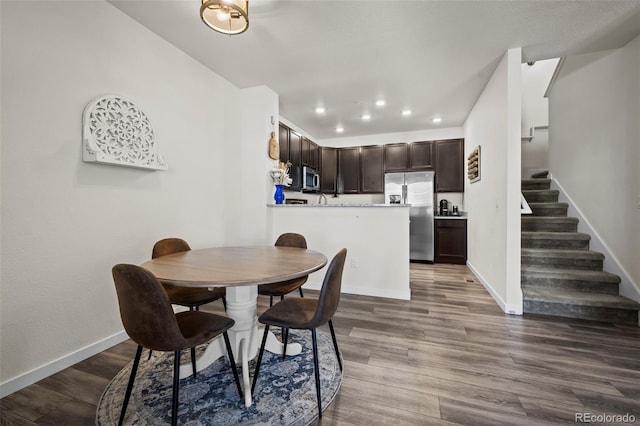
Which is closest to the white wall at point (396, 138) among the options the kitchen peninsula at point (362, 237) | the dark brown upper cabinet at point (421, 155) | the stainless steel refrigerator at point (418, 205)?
the dark brown upper cabinet at point (421, 155)

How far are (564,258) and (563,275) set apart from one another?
299 mm

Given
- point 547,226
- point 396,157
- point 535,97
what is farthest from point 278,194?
point 535,97

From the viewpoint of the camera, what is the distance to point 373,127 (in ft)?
17.3

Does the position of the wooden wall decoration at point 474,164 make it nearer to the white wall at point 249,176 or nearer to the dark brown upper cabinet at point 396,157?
the dark brown upper cabinet at point 396,157

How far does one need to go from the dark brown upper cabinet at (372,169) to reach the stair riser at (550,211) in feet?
8.43

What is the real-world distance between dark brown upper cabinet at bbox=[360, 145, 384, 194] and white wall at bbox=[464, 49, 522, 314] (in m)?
2.05

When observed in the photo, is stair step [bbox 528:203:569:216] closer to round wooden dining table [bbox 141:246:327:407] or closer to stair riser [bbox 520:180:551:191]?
stair riser [bbox 520:180:551:191]

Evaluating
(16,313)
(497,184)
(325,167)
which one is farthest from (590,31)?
(16,313)

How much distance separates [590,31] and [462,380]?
125 inches

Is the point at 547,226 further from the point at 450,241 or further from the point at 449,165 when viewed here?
the point at 449,165

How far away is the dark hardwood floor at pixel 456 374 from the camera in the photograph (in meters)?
1.37

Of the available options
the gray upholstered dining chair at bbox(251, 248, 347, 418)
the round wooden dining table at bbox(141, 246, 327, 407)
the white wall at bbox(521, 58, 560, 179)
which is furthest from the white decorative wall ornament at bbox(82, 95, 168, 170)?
the white wall at bbox(521, 58, 560, 179)

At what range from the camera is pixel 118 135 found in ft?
6.80

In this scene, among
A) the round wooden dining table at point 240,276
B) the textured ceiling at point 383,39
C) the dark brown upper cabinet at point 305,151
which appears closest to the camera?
the round wooden dining table at point 240,276
